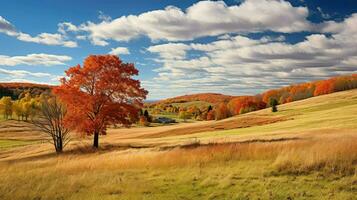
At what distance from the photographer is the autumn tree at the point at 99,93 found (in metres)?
34.5

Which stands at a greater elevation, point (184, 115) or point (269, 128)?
point (269, 128)

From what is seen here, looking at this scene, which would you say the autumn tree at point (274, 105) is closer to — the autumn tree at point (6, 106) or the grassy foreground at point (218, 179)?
the grassy foreground at point (218, 179)

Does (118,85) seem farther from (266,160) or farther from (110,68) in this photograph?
(266,160)

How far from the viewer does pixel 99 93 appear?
116ft

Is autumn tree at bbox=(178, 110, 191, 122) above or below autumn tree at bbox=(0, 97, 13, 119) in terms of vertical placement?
below

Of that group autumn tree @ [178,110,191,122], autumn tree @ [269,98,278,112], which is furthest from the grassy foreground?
autumn tree @ [178,110,191,122]

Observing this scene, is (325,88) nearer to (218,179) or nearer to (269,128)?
(269,128)

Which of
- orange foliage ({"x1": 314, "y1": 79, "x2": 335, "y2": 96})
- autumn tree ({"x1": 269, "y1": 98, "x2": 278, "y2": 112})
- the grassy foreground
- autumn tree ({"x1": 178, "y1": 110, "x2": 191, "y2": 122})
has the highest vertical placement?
orange foliage ({"x1": 314, "y1": 79, "x2": 335, "y2": 96})

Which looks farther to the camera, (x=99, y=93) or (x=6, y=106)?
(x=6, y=106)

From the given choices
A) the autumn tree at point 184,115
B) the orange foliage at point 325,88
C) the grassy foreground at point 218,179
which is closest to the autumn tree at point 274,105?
the orange foliage at point 325,88

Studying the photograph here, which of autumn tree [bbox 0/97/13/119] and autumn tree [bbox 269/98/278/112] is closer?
autumn tree [bbox 269/98/278/112]

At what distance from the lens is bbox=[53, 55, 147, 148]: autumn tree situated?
3450 centimetres

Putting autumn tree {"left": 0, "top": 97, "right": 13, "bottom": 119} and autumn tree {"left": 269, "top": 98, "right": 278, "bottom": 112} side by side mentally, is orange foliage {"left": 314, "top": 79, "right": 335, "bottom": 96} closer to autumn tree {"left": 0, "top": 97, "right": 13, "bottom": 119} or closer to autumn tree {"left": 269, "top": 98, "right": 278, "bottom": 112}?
autumn tree {"left": 269, "top": 98, "right": 278, "bottom": 112}

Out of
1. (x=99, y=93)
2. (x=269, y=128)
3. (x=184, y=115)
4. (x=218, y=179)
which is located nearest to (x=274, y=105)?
(x=269, y=128)
